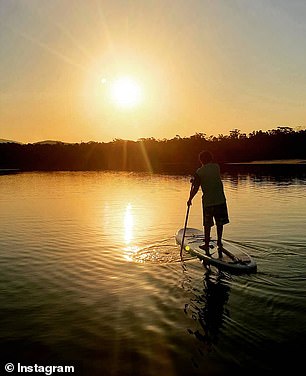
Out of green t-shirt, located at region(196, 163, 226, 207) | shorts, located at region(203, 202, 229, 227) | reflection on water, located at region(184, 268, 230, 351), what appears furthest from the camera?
shorts, located at region(203, 202, 229, 227)

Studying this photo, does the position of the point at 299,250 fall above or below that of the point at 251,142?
below

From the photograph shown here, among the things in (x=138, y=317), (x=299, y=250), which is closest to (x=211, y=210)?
(x=299, y=250)

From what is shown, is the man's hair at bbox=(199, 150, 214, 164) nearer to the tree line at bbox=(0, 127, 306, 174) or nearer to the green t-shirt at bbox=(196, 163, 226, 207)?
the green t-shirt at bbox=(196, 163, 226, 207)

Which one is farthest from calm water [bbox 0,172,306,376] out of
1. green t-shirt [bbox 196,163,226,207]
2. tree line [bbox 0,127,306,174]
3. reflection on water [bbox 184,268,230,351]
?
tree line [bbox 0,127,306,174]

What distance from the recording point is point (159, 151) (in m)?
170

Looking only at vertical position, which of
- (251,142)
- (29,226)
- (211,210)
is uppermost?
(251,142)

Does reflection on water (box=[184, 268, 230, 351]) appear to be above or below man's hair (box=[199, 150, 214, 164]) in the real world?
below

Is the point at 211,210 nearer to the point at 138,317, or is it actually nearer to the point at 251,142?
the point at 138,317

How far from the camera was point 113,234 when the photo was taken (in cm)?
1930

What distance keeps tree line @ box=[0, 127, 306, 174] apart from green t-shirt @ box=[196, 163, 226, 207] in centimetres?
13758

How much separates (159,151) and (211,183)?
158561 millimetres

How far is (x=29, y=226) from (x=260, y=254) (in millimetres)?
13220

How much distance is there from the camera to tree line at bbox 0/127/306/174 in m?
154

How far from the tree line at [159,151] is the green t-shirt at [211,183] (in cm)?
13758
